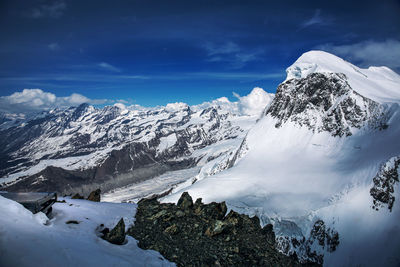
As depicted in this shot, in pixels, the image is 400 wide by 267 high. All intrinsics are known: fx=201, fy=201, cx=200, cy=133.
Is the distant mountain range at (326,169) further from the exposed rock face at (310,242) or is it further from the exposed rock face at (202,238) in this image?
the exposed rock face at (202,238)

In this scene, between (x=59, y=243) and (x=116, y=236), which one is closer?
(x=59, y=243)

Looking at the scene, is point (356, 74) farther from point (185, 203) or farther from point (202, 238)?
Result: point (202, 238)

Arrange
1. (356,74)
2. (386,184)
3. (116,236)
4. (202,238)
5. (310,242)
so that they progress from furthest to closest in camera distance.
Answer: (356,74)
(310,242)
(386,184)
(202,238)
(116,236)

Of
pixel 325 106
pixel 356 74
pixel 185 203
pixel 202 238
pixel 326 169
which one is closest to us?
pixel 202 238

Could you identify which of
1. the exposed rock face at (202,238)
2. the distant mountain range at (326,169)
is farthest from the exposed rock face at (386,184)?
the exposed rock face at (202,238)

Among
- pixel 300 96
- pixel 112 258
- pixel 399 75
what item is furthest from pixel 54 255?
pixel 399 75

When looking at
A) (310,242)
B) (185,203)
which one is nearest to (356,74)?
(310,242)

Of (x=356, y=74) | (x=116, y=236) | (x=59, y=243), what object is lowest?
(x=116, y=236)

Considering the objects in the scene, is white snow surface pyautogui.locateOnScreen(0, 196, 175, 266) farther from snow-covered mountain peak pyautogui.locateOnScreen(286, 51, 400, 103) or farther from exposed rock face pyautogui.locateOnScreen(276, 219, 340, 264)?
snow-covered mountain peak pyautogui.locateOnScreen(286, 51, 400, 103)

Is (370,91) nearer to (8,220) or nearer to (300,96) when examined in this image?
(300,96)
